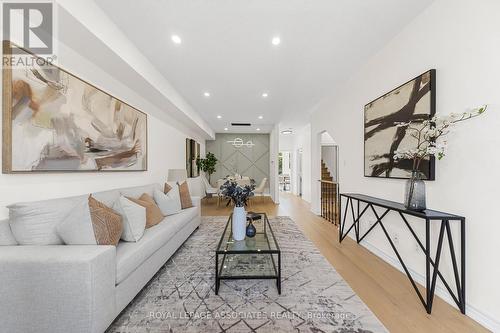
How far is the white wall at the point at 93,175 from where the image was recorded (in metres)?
1.76

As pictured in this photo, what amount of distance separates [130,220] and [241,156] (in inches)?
294

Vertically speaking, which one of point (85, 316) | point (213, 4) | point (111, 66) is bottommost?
point (85, 316)

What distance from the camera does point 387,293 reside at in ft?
6.82

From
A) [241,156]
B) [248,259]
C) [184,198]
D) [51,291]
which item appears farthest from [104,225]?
[241,156]

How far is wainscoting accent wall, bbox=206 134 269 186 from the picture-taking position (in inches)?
373

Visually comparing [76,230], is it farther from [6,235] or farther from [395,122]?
[395,122]

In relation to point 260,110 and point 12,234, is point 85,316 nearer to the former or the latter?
point 12,234

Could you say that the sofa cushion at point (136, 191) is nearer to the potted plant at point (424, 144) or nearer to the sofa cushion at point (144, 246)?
the sofa cushion at point (144, 246)

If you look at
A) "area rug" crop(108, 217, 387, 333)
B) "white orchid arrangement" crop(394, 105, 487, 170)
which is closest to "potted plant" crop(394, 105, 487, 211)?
"white orchid arrangement" crop(394, 105, 487, 170)

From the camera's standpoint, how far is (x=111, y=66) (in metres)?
2.60

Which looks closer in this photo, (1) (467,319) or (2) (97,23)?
(1) (467,319)

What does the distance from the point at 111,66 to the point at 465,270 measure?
4279 mm

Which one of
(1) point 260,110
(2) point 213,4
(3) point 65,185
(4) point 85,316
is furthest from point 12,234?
(1) point 260,110

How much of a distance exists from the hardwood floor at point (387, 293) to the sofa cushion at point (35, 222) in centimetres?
281
